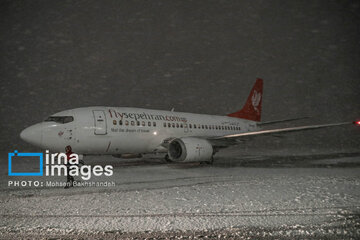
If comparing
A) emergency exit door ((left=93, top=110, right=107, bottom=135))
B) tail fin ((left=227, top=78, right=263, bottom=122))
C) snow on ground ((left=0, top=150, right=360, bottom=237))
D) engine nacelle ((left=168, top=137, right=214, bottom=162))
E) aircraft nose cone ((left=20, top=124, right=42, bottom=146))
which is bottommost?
snow on ground ((left=0, top=150, right=360, bottom=237))

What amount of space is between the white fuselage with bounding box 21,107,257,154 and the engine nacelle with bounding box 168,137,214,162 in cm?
130

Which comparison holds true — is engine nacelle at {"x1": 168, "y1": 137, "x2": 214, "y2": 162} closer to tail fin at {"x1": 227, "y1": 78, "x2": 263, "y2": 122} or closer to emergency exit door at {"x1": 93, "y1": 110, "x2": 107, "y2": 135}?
emergency exit door at {"x1": 93, "y1": 110, "x2": 107, "y2": 135}

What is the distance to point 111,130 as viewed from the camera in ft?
41.3

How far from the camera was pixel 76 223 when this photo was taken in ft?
14.1

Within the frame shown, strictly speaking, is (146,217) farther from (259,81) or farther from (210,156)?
(259,81)

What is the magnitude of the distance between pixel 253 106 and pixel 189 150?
12399 mm

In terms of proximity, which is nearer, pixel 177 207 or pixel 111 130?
pixel 177 207

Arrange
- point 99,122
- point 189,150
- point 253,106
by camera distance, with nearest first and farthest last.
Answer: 1. point 99,122
2. point 189,150
3. point 253,106

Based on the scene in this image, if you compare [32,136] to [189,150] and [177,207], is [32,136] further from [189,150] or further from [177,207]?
[177,207]

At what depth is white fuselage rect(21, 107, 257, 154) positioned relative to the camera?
11055mm

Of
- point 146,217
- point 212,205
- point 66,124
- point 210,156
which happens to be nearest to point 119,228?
point 146,217

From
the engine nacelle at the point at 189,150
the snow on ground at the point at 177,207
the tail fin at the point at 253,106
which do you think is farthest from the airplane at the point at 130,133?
the tail fin at the point at 253,106

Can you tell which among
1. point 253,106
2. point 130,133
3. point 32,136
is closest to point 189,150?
Answer: point 130,133

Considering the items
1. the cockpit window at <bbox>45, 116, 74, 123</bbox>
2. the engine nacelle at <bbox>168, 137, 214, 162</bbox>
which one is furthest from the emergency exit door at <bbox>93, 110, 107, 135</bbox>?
the engine nacelle at <bbox>168, 137, 214, 162</bbox>
